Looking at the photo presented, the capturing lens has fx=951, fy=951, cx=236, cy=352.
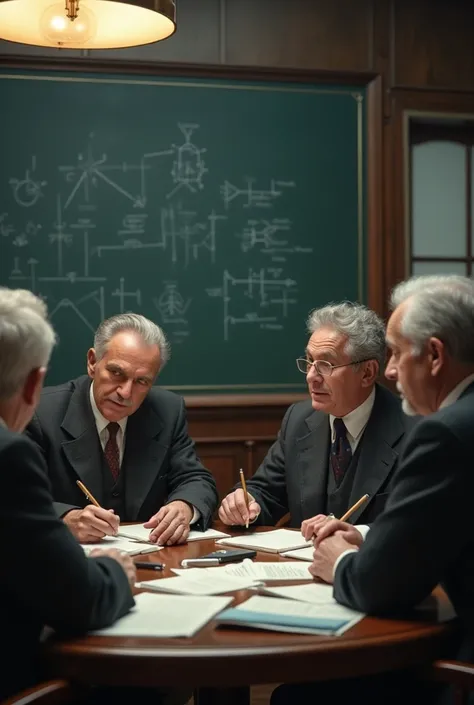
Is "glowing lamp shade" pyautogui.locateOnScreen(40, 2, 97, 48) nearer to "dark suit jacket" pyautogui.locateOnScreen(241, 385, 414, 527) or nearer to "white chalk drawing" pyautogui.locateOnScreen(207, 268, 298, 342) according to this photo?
"dark suit jacket" pyautogui.locateOnScreen(241, 385, 414, 527)

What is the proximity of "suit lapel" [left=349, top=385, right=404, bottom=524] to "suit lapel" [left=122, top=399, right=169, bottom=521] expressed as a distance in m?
0.70

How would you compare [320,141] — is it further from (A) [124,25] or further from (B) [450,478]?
(B) [450,478]

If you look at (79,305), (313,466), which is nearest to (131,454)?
(313,466)

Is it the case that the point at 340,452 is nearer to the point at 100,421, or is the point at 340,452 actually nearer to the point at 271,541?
the point at 271,541

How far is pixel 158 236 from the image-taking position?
197 inches

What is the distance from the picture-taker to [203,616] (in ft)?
6.25

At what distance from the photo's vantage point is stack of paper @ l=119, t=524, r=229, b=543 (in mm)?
2771

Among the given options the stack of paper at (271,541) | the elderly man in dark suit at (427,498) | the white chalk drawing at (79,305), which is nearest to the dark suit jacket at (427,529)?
the elderly man in dark suit at (427,498)

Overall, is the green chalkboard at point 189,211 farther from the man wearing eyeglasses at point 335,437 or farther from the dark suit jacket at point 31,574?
the dark suit jacket at point 31,574

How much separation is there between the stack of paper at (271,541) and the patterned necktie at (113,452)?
591 mm

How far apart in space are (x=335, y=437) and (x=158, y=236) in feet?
7.14

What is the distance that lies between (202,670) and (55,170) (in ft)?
11.9

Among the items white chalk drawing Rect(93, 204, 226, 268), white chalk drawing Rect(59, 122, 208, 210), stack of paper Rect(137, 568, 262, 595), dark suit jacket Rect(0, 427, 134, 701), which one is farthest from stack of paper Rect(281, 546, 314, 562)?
white chalk drawing Rect(59, 122, 208, 210)

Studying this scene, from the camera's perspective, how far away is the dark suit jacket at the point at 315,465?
2.98 metres
